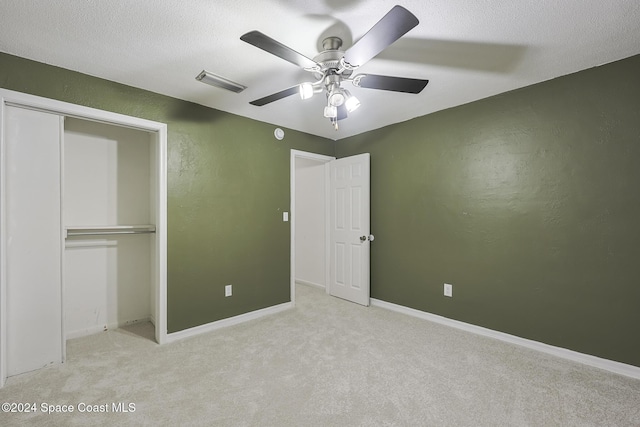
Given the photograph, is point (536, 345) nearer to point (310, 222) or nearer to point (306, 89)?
point (306, 89)

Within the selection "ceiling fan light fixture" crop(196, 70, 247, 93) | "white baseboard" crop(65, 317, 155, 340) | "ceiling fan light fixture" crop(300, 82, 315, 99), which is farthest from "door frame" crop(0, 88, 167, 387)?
"ceiling fan light fixture" crop(300, 82, 315, 99)

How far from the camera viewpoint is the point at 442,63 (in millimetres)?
2184

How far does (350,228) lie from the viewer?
4004 mm

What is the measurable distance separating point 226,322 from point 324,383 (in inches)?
60.1

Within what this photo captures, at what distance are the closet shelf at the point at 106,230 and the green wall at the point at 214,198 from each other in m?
0.49

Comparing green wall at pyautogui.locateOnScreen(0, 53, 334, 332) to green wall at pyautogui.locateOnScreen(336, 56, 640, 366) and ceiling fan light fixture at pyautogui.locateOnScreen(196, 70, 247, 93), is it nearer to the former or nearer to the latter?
ceiling fan light fixture at pyautogui.locateOnScreen(196, 70, 247, 93)

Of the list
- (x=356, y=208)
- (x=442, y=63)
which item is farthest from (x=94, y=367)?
(x=442, y=63)

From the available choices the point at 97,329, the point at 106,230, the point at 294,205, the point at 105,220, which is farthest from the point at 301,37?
the point at 97,329

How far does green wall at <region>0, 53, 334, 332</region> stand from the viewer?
8.48 ft

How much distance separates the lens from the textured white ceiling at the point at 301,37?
1.61m

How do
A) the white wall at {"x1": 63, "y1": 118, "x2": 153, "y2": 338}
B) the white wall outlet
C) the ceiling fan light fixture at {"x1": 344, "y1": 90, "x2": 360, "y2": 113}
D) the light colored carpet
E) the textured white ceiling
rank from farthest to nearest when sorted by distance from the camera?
the white wall outlet
the white wall at {"x1": 63, "y1": 118, "x2": 153, "y2": 338}
the ceiling fan light fixture at {"x1": 344, "y1": 90, "x2": 360, "y2": 113}
the light colored carpet
the textured white ceiling

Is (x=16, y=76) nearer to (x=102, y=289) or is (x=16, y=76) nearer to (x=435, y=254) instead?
(x=102, y=289)

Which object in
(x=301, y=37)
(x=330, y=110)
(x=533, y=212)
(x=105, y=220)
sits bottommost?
(x=105, y=220)

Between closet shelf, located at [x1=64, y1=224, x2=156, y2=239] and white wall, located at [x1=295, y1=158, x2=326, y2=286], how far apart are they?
2418 mm
